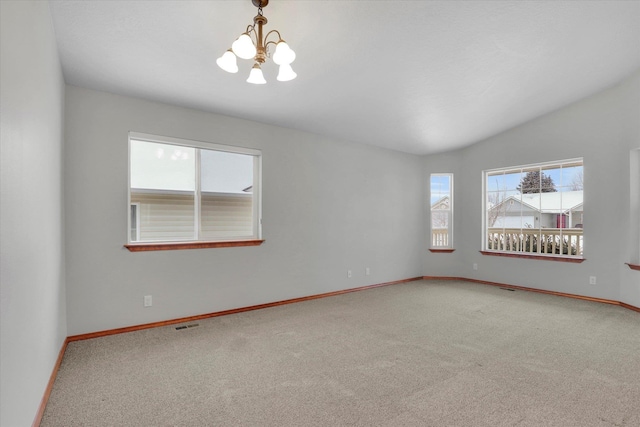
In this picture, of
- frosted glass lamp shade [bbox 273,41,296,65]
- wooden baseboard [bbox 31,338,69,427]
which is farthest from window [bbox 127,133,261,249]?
frosted glass lamp shade [bbox 273,41,296,65]

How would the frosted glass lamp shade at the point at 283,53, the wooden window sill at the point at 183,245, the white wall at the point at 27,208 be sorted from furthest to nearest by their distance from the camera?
the wooden window sill at the point at 183,245, the frosted glass lamp shade at the point at 283,53, the white wall at the point at 27,208

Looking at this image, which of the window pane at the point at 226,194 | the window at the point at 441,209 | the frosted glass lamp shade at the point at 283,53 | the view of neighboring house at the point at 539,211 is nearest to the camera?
the frosted glass lamp shade at the point at 283,53

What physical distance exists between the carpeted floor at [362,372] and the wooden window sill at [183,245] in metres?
0.86

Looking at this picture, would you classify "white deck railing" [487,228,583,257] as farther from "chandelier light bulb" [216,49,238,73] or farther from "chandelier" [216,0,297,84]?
"chandelier light bulb" [216,49,238,73]

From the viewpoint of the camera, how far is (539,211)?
5.39 m

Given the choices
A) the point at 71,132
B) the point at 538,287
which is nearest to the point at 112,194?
the point at 71,132

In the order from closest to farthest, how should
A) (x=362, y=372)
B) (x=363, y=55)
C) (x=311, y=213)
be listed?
(x=362, y=372), (x=363, y=55), (x=311, y=213)

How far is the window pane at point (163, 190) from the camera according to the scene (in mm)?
3586

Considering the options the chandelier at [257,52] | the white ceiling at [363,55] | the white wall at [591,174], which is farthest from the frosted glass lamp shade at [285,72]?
the white wall at [591,174]

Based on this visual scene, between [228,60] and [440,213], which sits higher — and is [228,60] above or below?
above

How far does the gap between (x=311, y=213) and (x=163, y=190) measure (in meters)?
2.03

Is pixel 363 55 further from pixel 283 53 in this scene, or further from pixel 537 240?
pixel 537 240

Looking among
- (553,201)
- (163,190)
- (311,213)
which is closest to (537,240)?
(553,201)

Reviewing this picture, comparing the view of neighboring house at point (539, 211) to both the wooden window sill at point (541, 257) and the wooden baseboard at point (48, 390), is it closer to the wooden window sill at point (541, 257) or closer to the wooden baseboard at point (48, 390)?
the wooden window sill at point (541, 257)
